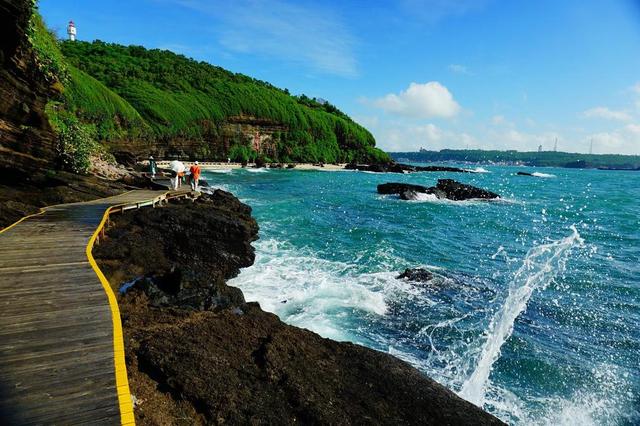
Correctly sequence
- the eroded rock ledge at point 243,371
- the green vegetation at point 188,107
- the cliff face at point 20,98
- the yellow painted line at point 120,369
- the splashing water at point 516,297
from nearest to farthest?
the yellow painted line at point 120,369, the eroded rock ledge at point 243,371, the splashing water at point 516,297, the cliff face at point 20,98, the green vegetation at point 188,107

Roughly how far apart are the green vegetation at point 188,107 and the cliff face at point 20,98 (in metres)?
48.8

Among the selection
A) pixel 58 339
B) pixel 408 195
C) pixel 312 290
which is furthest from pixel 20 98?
pixel 408 195

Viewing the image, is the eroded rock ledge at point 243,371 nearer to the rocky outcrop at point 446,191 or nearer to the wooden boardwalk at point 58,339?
the wooden boardwalk at point 58,339

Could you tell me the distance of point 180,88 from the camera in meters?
100

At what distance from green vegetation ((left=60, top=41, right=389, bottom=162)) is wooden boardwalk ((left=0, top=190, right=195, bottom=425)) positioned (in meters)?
58.9

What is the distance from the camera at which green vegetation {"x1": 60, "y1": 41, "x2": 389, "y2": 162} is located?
2707 inches

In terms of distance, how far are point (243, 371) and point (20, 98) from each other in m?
15.5

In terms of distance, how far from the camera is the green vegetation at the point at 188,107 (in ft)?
226

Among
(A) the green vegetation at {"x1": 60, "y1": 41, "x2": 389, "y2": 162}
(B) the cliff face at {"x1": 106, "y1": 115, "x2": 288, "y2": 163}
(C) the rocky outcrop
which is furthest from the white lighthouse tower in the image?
(C) the rocky outcrop

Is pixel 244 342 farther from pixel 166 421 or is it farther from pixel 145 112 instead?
pixel 145 112

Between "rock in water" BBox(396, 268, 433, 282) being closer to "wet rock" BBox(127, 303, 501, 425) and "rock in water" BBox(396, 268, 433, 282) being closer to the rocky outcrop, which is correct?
"wet rock" BBox(127, 303, 501, 425)

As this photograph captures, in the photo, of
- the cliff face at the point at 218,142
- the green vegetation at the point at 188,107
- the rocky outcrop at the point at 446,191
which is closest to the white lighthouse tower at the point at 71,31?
the green vegetation at the point at 188,107

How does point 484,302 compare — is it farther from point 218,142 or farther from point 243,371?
point 218,142

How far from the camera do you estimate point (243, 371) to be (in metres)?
6.25
